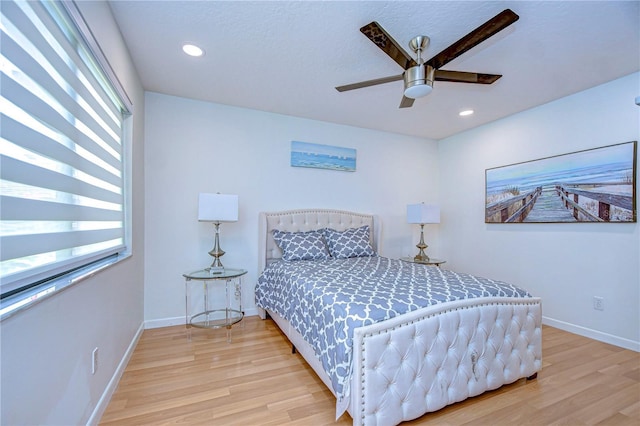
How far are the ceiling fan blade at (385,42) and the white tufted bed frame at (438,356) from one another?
1570mm

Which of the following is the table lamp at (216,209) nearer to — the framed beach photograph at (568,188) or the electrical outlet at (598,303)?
the framed beach photograph at (568,188)

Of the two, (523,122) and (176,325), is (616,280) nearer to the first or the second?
(523,122)

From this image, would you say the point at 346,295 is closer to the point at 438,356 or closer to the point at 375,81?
the point at 438,356

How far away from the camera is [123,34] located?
2021mm

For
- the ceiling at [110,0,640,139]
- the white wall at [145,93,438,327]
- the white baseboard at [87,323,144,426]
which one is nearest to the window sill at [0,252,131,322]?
the white baseboard at [87,323,144,426]

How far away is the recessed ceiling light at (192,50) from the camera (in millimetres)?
2158

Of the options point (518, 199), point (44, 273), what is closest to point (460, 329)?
point (44, 273)

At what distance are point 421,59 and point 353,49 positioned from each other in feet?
1.84

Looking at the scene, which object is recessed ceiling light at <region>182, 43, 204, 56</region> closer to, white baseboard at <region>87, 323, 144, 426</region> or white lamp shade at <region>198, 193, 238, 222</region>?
white lamp shade at <region>198, 193, 238, 222</region>

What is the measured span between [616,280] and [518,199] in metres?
1.19

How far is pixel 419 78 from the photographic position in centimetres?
185

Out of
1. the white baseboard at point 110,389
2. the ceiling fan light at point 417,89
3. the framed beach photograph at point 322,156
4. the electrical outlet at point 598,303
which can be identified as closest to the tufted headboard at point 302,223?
the framed beach photograph at point 322,156

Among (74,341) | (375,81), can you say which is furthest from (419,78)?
(74,341)

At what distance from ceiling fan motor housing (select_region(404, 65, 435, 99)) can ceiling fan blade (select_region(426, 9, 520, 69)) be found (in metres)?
0.07
